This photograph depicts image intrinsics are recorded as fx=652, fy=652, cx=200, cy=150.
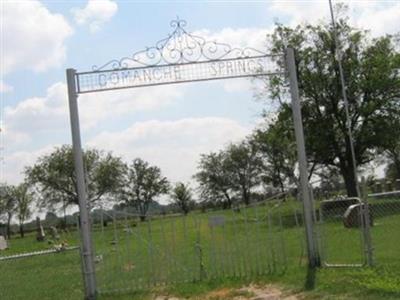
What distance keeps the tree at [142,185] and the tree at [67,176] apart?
3361 mm

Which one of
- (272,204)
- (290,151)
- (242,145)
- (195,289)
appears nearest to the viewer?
(195,289)

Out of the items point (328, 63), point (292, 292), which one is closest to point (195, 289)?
point (292, 292)

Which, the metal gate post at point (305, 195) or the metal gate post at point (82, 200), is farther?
the metal gate post at point (305, 195)

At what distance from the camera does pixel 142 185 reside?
3115 inches

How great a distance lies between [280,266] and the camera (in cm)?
1367

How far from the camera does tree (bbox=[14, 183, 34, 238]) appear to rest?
8200cm

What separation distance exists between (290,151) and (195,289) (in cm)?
3479

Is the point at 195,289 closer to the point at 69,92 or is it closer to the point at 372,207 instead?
the point at 69,92

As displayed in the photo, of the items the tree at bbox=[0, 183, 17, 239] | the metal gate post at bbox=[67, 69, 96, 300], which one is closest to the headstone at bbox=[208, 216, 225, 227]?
the metal gate post at bbox=[67, 69, 96, 300]

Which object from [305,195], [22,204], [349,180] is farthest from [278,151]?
[305,195]

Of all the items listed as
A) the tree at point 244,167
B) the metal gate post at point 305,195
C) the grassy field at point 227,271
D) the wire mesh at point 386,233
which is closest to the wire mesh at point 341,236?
the grassy field at point 227,271

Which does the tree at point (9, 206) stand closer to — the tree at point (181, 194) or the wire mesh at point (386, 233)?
the tree at point (181, 194)

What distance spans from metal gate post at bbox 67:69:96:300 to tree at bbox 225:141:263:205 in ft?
181

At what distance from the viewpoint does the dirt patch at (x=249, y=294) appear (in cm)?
1112
